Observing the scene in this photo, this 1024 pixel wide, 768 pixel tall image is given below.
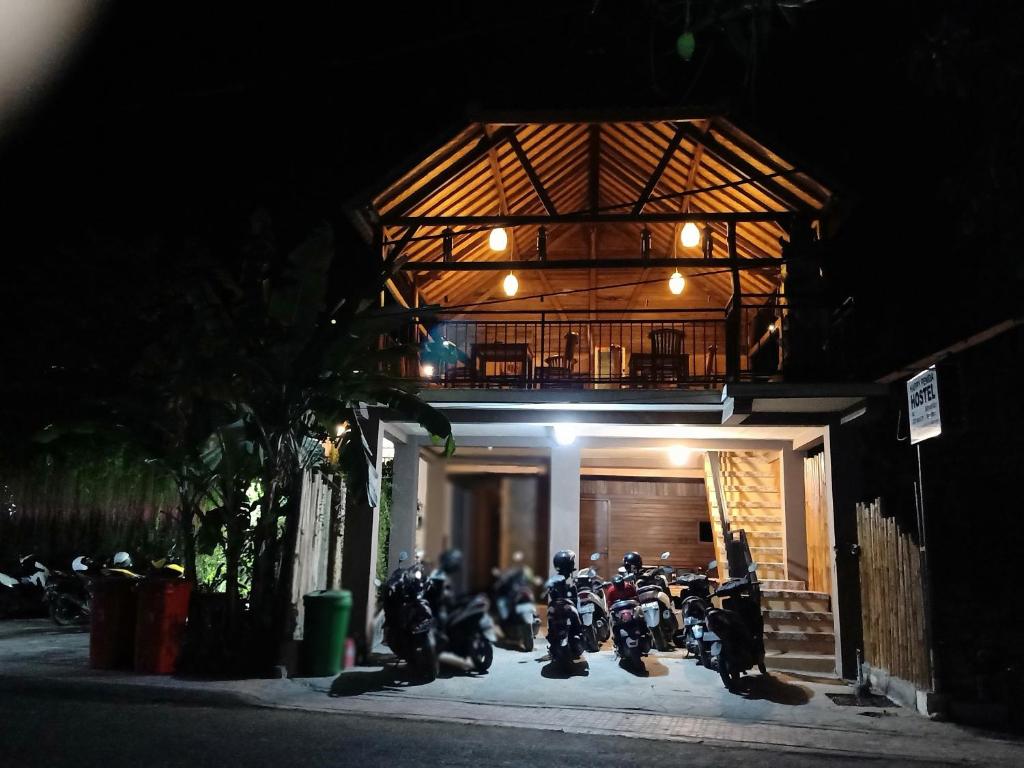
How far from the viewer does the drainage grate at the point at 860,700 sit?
776 centimetres

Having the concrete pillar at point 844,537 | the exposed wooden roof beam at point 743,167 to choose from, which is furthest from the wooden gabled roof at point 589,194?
the concrete pillar at point 844,537

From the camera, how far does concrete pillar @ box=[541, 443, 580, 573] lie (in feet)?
38.5

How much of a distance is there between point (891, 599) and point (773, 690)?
5.11 ft

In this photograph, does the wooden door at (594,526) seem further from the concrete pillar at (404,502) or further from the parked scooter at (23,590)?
the parked scooter at (23,590)

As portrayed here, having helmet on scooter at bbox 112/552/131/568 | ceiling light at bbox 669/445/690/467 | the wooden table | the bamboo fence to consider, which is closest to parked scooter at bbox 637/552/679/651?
the bamboo fence

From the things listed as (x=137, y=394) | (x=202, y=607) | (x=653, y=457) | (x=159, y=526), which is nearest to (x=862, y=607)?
(x=653, y=457)

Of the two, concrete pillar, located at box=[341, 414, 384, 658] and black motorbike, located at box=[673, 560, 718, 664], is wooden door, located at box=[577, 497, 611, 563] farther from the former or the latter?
concrete pillar, located at box=[341, 414, 384, 658]

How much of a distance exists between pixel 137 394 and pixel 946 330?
11.7 metres

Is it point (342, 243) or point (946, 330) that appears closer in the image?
point (946, 330)

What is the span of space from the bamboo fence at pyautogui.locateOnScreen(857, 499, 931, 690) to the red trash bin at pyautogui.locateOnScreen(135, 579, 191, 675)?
737 cm

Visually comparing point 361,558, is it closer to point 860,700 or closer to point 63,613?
point 63,613

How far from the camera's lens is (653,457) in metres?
13.8

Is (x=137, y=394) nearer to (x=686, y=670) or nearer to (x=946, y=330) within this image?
(x=686, y=670)

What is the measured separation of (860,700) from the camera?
26.1 ft
